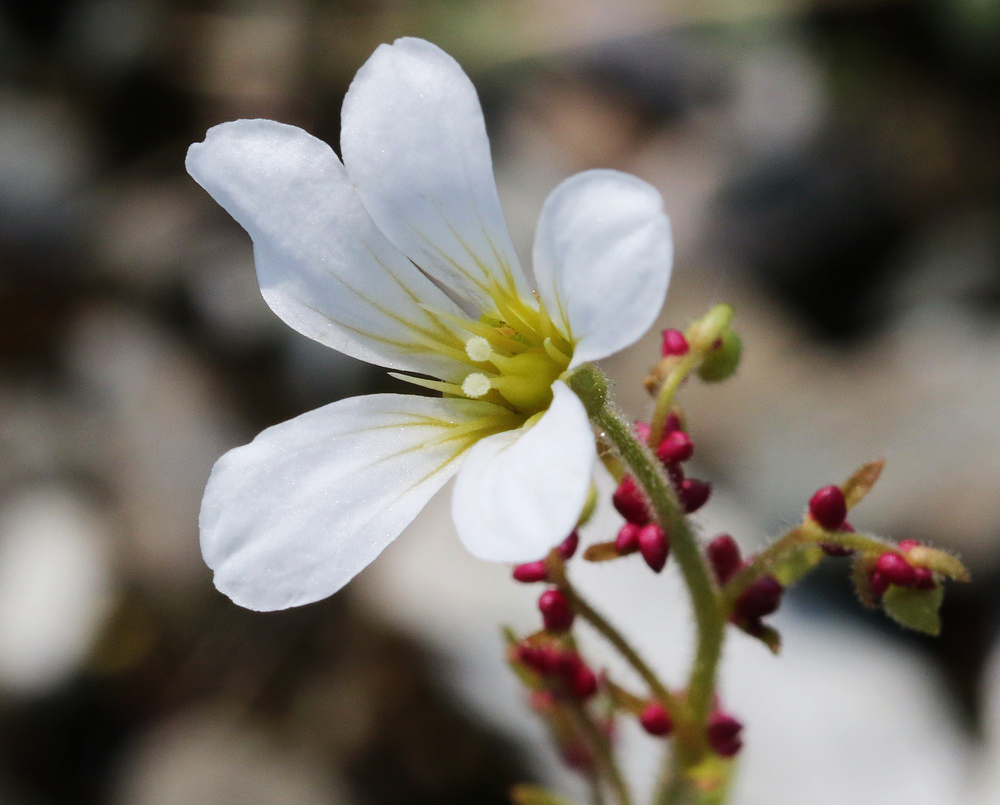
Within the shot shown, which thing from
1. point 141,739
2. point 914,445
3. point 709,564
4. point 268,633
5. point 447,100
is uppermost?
point 447,100

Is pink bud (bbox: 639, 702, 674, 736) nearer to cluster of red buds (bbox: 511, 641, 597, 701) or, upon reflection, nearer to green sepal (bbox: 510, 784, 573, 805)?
cluster of red buds (bbox: 511, 641, 597, 701)

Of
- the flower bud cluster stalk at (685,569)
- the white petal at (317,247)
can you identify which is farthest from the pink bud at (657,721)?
the white petal at (317,247)

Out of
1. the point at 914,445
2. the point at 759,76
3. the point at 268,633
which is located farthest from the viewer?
the point at 759,76

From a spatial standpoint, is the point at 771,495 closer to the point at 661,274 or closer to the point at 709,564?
the point at 709,564

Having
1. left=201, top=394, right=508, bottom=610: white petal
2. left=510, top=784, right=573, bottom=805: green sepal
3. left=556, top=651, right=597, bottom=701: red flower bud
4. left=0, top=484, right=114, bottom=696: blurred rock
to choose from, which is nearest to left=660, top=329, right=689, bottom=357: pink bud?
left=201, top=394, right=508, bottom=610: white petal

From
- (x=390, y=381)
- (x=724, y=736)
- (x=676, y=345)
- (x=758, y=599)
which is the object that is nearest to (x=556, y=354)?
(x=676, y=345)

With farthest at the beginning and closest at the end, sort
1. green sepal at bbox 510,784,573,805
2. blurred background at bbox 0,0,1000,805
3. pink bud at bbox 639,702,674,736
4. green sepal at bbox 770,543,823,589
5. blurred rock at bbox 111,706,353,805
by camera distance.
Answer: blurred rock at bbox 111,706,353,805, blurred background at bbox 0,0,1000,805, green sepal at bbox 510,784,573,805, pink bud at bbox 639,702,674,736, green sepal at bbox 770,543,823,589

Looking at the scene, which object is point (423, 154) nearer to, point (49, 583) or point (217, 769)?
point (217, 769)

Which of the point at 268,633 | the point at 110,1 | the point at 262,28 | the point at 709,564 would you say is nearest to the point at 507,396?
the point at 709,564
